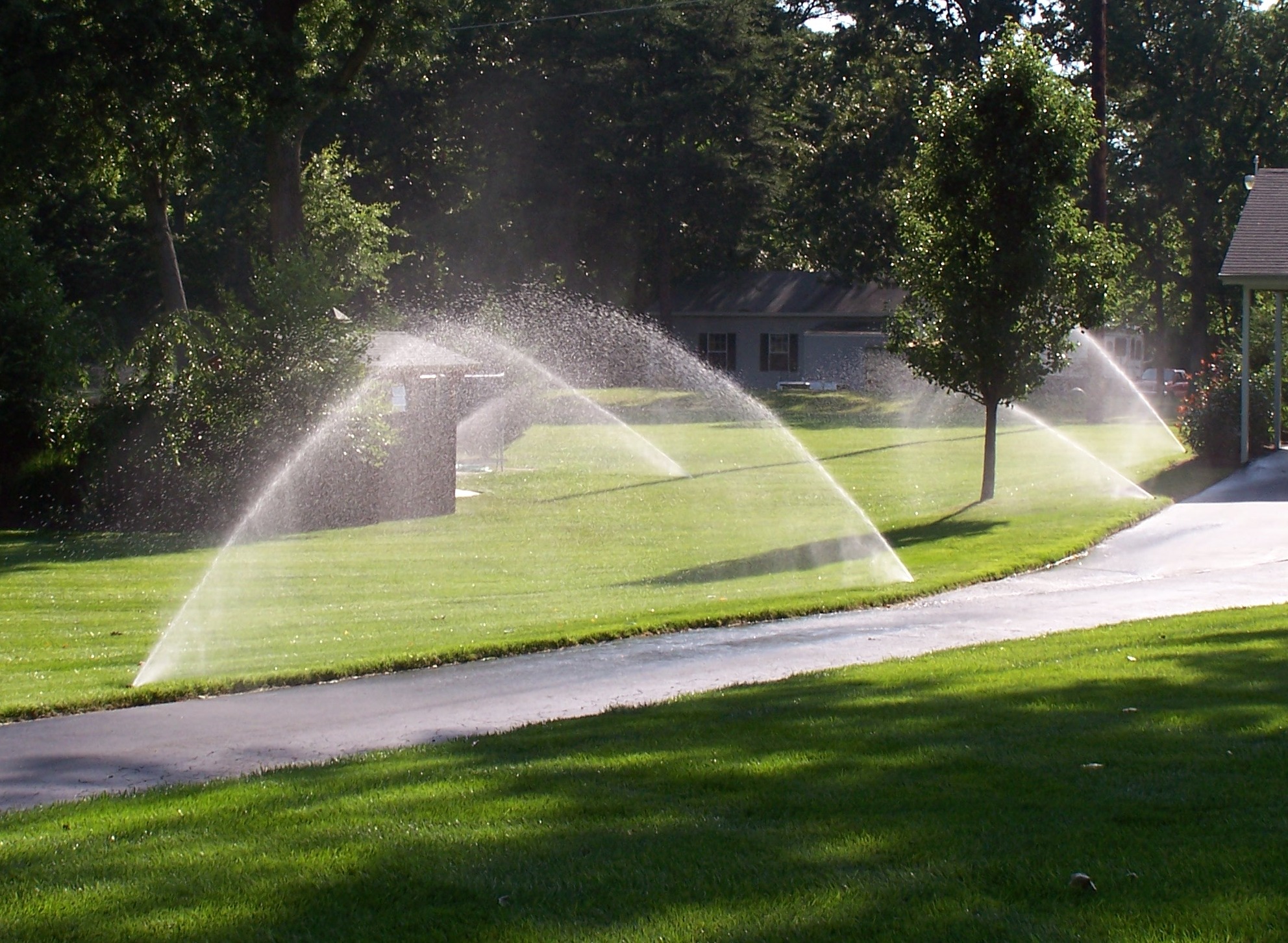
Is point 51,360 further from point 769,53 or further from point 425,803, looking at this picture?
point 769,53

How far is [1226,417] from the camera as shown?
2620 cm

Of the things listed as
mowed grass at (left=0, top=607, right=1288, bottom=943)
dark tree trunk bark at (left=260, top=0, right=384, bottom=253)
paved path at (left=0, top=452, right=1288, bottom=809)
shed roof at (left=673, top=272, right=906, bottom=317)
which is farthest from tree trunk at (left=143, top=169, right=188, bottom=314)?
shed roof at (left=673, top=272, right=906, bottom=317)

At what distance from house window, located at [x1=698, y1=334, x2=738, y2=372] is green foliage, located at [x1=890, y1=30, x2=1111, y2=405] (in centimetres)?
4262

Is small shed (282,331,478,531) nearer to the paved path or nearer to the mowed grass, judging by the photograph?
the paved path

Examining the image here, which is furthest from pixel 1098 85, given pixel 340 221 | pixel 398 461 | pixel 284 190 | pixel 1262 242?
pixel 340 221

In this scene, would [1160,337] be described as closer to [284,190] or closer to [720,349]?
[720,349]

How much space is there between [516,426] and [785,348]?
26.8 meters

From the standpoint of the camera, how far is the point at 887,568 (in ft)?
51.3

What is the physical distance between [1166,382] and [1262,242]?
48.9m

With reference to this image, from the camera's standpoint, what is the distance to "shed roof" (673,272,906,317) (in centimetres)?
6169

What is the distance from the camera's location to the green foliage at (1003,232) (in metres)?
19.6

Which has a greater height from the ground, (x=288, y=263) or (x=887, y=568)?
(x=288, y=263)

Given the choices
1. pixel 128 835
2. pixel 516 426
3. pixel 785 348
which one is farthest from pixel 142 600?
pixel 785 348

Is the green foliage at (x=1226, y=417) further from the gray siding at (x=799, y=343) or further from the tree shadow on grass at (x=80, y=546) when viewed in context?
the gray siding at (x=799, y=343)
